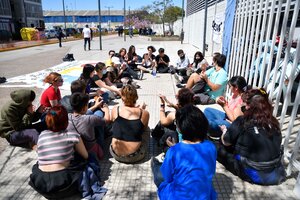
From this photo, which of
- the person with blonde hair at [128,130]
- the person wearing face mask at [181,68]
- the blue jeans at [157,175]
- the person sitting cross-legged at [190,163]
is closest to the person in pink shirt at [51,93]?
the person with blonde hair at [128,130]

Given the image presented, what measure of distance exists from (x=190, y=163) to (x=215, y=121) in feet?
6.48

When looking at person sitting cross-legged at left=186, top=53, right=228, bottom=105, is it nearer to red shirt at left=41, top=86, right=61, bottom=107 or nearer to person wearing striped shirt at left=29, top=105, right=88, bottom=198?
red shirt at left=41, top=86, right=61, bottom=107

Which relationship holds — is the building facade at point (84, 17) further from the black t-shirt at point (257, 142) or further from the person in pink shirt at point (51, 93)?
the black t-shirt at point (257, 142)

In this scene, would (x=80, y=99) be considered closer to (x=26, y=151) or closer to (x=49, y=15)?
(x=26, y=151)

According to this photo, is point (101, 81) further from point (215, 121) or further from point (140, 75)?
point (140, 75)

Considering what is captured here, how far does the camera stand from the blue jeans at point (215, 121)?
12.6 feet

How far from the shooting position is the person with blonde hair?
3266 millimetres

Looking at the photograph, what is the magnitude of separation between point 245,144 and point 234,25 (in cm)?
403

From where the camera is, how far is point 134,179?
10.6 ft

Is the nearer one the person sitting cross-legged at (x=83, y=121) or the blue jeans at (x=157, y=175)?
the blue jeans at (x=157, y=175)

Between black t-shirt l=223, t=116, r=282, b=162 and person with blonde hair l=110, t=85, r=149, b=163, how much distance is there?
124 centimetres

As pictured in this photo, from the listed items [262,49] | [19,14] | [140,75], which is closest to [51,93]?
[262,49]

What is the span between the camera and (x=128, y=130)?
3.26 metres

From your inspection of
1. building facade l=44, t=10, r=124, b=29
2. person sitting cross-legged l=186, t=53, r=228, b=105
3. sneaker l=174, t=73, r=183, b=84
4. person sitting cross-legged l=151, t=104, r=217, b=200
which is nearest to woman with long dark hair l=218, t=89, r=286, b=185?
person sitting cross-legged l=151, t=104, r=217, b=200
